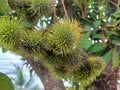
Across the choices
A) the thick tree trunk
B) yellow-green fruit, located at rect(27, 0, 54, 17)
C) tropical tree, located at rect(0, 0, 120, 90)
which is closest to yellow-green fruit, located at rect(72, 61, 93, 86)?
tropical tree, located at rect(0, 0, 120, 90)

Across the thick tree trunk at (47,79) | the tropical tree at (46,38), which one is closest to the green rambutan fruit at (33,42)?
the tropical tree at (46,38)

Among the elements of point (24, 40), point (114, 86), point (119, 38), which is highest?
point (24, 40)

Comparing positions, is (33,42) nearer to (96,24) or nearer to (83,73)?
(83,73)

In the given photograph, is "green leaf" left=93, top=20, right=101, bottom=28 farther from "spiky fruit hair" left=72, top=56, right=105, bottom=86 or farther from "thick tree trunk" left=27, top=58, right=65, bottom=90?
"thick tree trunk" left=27, top=58, right=65, bottom=90

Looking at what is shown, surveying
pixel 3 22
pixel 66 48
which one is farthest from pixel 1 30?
pixel 66 48

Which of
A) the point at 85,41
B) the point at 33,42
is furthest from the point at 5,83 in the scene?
the point at 85,41

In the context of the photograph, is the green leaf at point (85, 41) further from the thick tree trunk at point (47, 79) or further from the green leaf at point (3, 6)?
the thick tree trunk at point (47, 79)

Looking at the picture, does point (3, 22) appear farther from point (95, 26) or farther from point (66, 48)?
point (95, 26)
